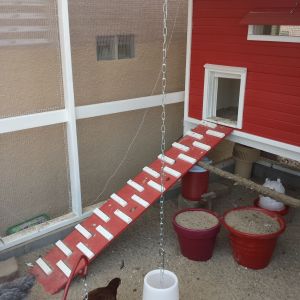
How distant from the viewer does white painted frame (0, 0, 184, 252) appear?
112 inches

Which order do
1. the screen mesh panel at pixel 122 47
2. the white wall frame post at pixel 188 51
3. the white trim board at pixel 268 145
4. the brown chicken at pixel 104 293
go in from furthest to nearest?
the white wall frame post at pixel 188 51
the screen mesh panel at pixel 122 47
the white trim board at pixel 268 145
the brown chicken at pixel 104 293

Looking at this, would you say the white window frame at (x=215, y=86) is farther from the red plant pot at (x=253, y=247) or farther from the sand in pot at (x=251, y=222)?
the red plant pot at (x=253, y=247)

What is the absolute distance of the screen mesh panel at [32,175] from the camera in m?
3.01

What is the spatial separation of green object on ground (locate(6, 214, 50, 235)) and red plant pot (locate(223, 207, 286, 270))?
1.51 m

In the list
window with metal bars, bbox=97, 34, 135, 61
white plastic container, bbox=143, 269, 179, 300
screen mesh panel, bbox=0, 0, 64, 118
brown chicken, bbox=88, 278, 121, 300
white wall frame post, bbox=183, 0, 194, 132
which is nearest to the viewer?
white plastic container, bbox=143, 269, 179, 300

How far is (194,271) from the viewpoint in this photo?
2.96 m

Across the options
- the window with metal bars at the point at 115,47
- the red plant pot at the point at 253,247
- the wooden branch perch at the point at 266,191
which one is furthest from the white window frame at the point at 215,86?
the red plant pot at the point at 253,247

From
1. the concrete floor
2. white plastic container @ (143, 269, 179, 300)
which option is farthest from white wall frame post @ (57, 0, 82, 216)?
white plastic container @ (143, 269, 179, 300)

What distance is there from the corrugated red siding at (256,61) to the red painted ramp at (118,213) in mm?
382

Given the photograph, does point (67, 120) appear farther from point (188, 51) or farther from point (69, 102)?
point (188, 51)

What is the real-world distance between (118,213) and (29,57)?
1.35 meters

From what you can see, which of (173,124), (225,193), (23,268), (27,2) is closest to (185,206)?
(225,193)

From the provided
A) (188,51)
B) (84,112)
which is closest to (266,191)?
A: (188,51)

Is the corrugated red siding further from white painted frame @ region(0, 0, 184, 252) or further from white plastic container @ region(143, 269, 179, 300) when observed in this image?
white plastic container @ region(143, 269, 179, 300)
